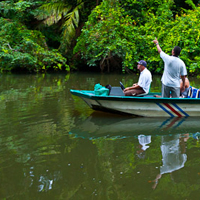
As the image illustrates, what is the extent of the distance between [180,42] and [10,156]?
46.1 feet

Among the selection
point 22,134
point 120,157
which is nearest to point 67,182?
point 120,157

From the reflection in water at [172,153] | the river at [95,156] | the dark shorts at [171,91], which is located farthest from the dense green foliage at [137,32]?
the reflection in water at [172,153]

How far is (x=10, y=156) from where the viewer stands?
550 centimetres

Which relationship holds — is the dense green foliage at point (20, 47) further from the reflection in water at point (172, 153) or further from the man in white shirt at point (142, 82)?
the reflection in water at point (172, 153)

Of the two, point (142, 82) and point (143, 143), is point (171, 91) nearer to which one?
point (142, 82)

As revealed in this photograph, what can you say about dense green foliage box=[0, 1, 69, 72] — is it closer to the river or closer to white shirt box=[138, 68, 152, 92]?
the river

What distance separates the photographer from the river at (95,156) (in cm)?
429

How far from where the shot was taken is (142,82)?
27.7 ft

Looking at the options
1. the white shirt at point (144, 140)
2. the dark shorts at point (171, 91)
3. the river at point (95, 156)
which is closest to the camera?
the river at point (95, 156)

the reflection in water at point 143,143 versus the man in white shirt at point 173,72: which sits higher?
the man in white shirt at point 173,72

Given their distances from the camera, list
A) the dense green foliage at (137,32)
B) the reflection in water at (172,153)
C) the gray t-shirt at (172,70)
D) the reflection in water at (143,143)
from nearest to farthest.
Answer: the reflection in water at (172,153)
the reflection in water at (143,143)
the gray t-shirt at (172,70)
the dense green foliage at (137,32)

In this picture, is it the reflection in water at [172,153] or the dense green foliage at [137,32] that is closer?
the reflection in water at [172,153]

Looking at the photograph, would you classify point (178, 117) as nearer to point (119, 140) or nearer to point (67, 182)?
point (119, 140)

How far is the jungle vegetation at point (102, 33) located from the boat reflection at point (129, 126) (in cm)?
967
